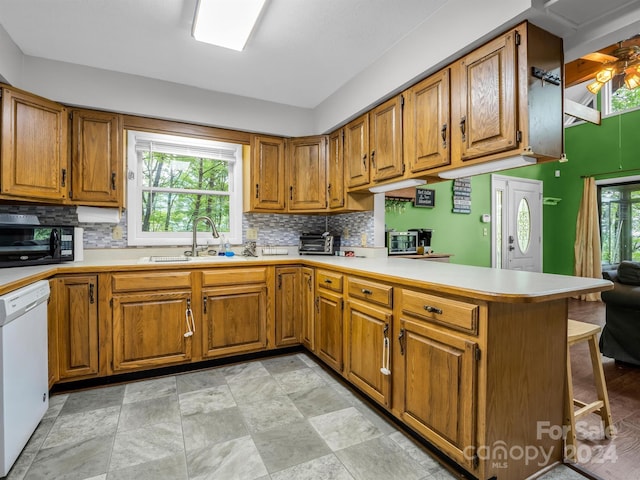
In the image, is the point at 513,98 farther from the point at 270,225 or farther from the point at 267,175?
the point at 270,225

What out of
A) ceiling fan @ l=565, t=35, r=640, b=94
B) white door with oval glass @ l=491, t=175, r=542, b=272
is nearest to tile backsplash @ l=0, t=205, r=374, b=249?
ceiling fan @ l=565, t=35, r=640, b=94

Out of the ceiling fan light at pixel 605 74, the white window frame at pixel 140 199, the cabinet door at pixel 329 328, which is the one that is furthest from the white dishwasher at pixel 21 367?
the ceiling fan light at pixel 605 74

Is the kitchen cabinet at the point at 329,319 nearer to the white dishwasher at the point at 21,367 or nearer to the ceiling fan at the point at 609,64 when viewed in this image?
the white dishwasher at the point at 21,367

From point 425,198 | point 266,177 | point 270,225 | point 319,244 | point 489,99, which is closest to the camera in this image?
point 489,99

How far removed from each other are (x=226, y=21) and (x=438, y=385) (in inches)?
94.3

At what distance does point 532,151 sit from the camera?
1.63 metres

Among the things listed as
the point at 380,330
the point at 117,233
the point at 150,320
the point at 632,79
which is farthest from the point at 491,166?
the point at 117,233

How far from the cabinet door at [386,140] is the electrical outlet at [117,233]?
7.52ft

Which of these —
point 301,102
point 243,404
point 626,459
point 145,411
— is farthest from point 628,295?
point 145,411

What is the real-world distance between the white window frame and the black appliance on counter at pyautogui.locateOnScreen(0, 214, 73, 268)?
1.94 ft

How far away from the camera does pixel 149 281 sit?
248cm

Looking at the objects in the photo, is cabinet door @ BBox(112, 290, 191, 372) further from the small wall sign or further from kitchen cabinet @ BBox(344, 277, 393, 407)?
the small wall sign

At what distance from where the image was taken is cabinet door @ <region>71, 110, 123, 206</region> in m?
2.63

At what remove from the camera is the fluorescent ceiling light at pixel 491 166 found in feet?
5.71
